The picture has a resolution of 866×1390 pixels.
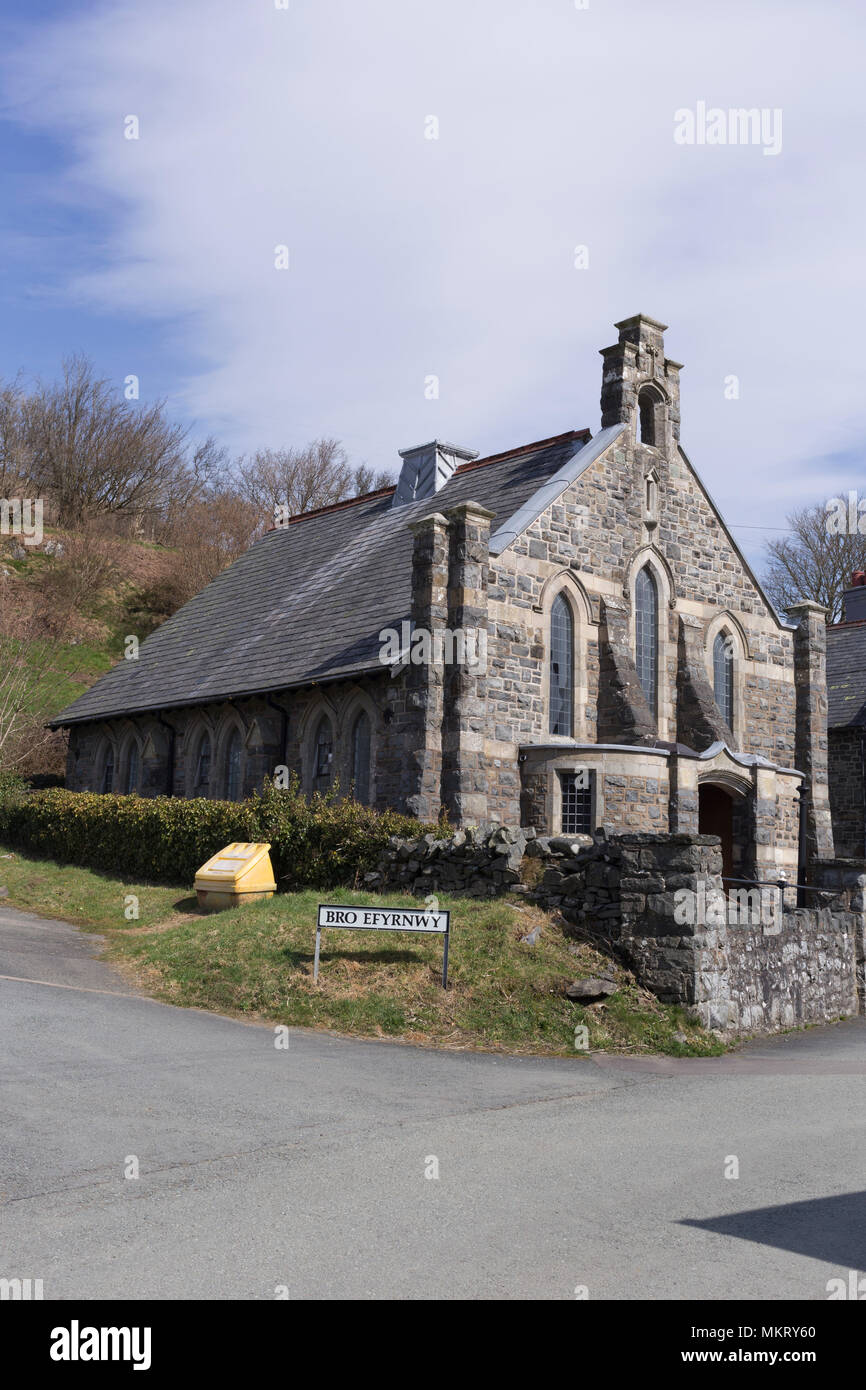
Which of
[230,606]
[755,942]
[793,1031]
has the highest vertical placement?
[230,606]

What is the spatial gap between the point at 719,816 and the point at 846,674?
12.2 metres

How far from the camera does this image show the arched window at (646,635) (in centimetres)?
2377

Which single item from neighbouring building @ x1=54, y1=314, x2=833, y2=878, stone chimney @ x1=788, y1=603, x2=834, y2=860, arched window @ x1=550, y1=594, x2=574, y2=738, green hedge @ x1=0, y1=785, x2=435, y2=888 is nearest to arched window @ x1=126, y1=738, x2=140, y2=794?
neighbouring building @ x1=54, y1=314, x2=833, y2=878

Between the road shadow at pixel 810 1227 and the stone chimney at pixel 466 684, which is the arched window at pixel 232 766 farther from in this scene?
the road shadow at pixel 810 1227

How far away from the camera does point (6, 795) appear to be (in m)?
29.5

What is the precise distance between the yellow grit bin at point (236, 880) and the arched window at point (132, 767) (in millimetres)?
11147

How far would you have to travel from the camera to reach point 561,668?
2209 centimetres

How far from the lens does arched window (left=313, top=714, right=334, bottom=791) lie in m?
23.3

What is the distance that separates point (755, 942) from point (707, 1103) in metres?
4.81

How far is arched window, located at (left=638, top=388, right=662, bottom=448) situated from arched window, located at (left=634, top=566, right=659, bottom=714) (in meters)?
2.86

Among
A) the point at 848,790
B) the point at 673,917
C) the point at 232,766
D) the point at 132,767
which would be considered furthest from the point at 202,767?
the point at 848,790

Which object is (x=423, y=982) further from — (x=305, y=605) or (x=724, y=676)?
(x=305, y=605)
